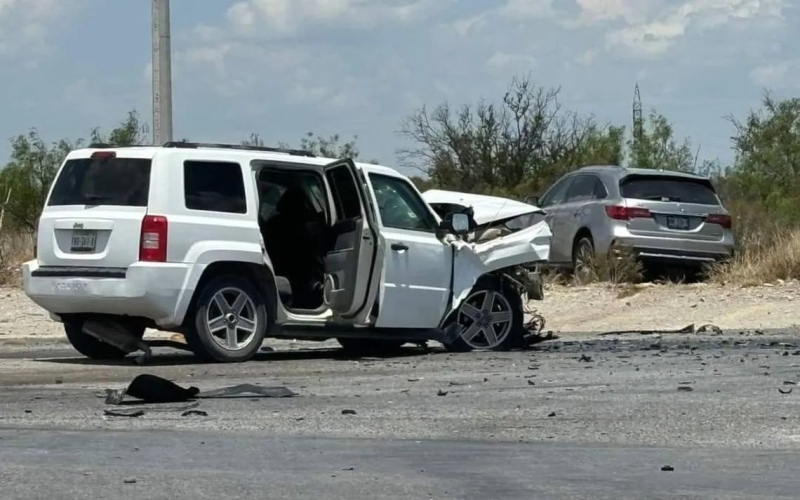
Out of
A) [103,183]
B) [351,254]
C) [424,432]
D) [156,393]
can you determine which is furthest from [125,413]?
[351,254]

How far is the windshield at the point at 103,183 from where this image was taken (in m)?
13.0

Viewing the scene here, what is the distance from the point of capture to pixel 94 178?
13.2 meters

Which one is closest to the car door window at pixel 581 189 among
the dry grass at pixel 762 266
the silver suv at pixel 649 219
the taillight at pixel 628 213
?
the silver suv at pixel 649 219

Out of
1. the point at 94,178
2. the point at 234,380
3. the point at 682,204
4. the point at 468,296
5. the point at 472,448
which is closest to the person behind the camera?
the point at 472,448

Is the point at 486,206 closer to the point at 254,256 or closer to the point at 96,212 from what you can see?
the point at 254,256

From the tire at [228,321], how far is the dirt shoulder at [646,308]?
467 centimetres

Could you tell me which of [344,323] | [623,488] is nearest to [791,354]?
[344,323]

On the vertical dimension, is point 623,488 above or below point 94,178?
below

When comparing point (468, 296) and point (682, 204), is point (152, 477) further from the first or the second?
point (682, 204)

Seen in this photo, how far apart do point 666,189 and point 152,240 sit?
396 inches

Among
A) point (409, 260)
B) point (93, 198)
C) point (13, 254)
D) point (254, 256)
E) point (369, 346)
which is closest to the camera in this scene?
point (93, 198)

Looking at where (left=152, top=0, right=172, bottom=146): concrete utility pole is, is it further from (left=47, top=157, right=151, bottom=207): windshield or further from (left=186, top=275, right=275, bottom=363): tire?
(left=186, top=275, right=275, bottom=363): tire

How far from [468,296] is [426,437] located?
19.6ft

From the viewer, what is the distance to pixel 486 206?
15.0 meters
